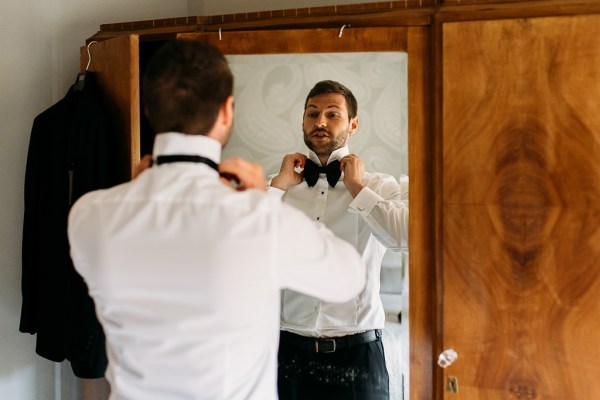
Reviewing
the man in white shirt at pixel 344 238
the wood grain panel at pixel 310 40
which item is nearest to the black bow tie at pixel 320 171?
the man in white shirt at pixel 344 238

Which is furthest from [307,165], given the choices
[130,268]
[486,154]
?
[130,268]

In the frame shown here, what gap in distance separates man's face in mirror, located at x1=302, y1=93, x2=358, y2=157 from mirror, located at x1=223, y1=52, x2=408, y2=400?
0.08 feet

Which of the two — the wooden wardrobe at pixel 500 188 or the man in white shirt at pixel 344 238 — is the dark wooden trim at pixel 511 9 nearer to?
the wooden wardrobe at pixel 500 188

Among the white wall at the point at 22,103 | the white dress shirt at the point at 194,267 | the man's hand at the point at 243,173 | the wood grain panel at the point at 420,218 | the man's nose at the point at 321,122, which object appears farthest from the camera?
the white wall at the point at 22,103

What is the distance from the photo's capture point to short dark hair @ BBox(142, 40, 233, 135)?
0.99 metres

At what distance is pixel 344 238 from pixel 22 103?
4.17 feet

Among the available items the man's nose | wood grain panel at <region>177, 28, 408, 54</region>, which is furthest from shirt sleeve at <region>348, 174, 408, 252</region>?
wood grain panel at <region>177, 28, 408, 54</region>

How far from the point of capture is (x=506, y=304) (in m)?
1.42

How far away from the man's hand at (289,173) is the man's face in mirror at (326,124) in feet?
0.17

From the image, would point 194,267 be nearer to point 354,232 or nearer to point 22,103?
point 354,232

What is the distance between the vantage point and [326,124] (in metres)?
1.60

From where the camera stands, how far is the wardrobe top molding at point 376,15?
4.48 ft

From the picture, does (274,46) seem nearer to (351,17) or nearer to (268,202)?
(351,17)

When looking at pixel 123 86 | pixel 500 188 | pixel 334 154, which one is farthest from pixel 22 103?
pixel 500 188
